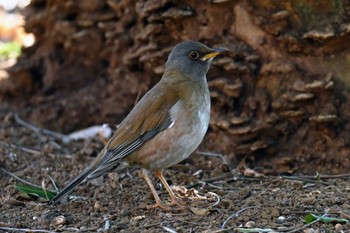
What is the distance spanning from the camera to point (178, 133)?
20.3ft

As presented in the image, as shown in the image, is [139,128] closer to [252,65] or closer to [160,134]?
[160,134]

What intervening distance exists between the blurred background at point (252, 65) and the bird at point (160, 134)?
37.7 inches

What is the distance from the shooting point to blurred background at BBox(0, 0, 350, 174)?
695 cm

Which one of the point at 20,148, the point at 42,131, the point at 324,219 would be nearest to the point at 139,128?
the point at 324,219

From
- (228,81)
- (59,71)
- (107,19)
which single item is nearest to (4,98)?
(59,71)

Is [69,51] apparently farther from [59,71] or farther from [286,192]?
[286,192]

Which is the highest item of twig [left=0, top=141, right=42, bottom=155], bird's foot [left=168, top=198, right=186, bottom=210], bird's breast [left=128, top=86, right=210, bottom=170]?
bird's breast [left=128, top=86, right=210, bottom=170]

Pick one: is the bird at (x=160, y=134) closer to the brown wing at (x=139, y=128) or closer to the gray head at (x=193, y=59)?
the brown wing at (x=139, y=128)

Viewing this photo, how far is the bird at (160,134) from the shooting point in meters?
6.20

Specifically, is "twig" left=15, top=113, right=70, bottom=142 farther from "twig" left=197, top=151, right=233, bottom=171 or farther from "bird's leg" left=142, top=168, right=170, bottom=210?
"bird's leg" left=142, top=168, right=170, bottom=210

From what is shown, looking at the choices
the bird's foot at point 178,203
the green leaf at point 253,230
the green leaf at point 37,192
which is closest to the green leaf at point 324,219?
the green leaf at point 253,230

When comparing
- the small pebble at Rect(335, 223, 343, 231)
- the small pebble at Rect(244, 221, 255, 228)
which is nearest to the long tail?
the small pebble at Rect(244, 221, 255, 228)

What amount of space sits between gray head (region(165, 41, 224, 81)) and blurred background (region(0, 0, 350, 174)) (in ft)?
1.85

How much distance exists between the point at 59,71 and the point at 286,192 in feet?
13.5
